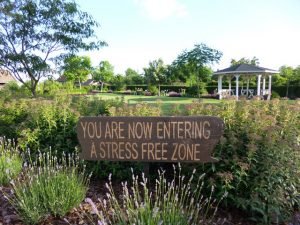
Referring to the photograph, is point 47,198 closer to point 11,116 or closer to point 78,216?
point 78,216

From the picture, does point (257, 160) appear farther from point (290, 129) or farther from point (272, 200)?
point (290, 129)

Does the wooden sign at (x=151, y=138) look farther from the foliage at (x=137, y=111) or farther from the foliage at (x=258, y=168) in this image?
the foliage at (x=137, y=111)

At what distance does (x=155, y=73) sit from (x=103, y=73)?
16.8 m

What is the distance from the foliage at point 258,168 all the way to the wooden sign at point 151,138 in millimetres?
224

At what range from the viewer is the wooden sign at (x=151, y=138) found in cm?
302

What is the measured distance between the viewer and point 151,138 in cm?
317

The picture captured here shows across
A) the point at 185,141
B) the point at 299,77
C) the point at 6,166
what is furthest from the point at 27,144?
the point at 299,77

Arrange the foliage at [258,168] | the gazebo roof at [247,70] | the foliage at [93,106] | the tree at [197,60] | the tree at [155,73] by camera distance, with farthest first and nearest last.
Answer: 1. the tree at [155,73]
2. the tree at [197,60]
3. the gazebo roof at [247,70]
4. the foliage at [93,106]
5. the foliage at [258,168]

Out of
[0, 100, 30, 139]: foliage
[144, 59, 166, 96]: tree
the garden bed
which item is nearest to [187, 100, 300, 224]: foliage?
the garden bed

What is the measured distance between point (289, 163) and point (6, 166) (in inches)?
129

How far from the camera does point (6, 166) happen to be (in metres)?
3.53

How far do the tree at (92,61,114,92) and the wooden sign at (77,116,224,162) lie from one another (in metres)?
66.2

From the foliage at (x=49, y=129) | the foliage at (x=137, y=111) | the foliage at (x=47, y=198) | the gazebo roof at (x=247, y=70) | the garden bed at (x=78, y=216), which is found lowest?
the garden bed at (x=78, y=216)

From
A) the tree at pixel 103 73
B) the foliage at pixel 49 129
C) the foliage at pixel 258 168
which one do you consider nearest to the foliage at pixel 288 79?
the foliage at pixel 258 168
